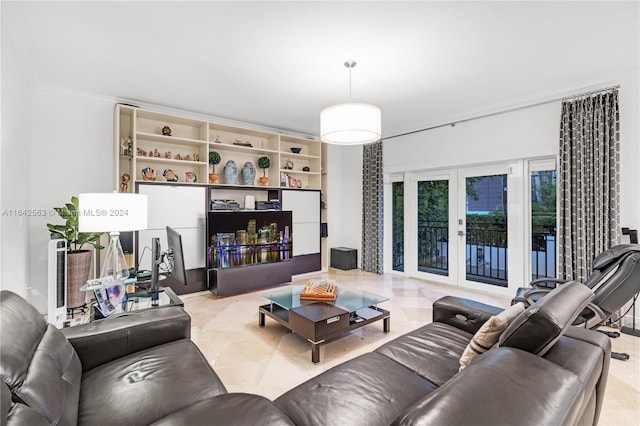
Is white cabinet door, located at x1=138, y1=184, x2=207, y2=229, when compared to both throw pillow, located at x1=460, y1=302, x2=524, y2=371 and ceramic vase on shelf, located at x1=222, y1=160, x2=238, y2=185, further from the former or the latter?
throw pillow, located at x1=460, y1=302, x2=524, y2=371

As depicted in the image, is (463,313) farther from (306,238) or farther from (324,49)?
(306,238)

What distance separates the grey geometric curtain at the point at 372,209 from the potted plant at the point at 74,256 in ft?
13.2

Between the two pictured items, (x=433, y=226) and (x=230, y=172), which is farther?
(x=433, y=226)

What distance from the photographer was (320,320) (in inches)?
94.4

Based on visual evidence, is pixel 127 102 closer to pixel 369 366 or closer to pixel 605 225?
pixel 369 366

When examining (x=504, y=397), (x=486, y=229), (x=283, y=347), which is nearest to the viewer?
(x=504, y=397)

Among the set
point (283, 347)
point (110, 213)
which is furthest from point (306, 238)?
point (110, 213)

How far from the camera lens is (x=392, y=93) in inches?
142

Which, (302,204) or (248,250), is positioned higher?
(302,204)

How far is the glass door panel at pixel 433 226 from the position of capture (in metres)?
4.77

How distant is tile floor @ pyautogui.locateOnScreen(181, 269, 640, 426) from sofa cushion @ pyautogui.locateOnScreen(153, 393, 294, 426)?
111 centimetres

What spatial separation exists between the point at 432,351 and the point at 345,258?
3986 millimetres

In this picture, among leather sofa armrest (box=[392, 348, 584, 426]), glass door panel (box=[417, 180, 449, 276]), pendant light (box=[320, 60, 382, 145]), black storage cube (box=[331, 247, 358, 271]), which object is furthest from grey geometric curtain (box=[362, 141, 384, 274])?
leather sofa armrest (box=[392, 348, 584, 426])

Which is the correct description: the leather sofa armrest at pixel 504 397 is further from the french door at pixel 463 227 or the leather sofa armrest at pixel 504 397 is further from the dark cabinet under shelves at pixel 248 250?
the dark cabinet under shelves at pixel 248 250
